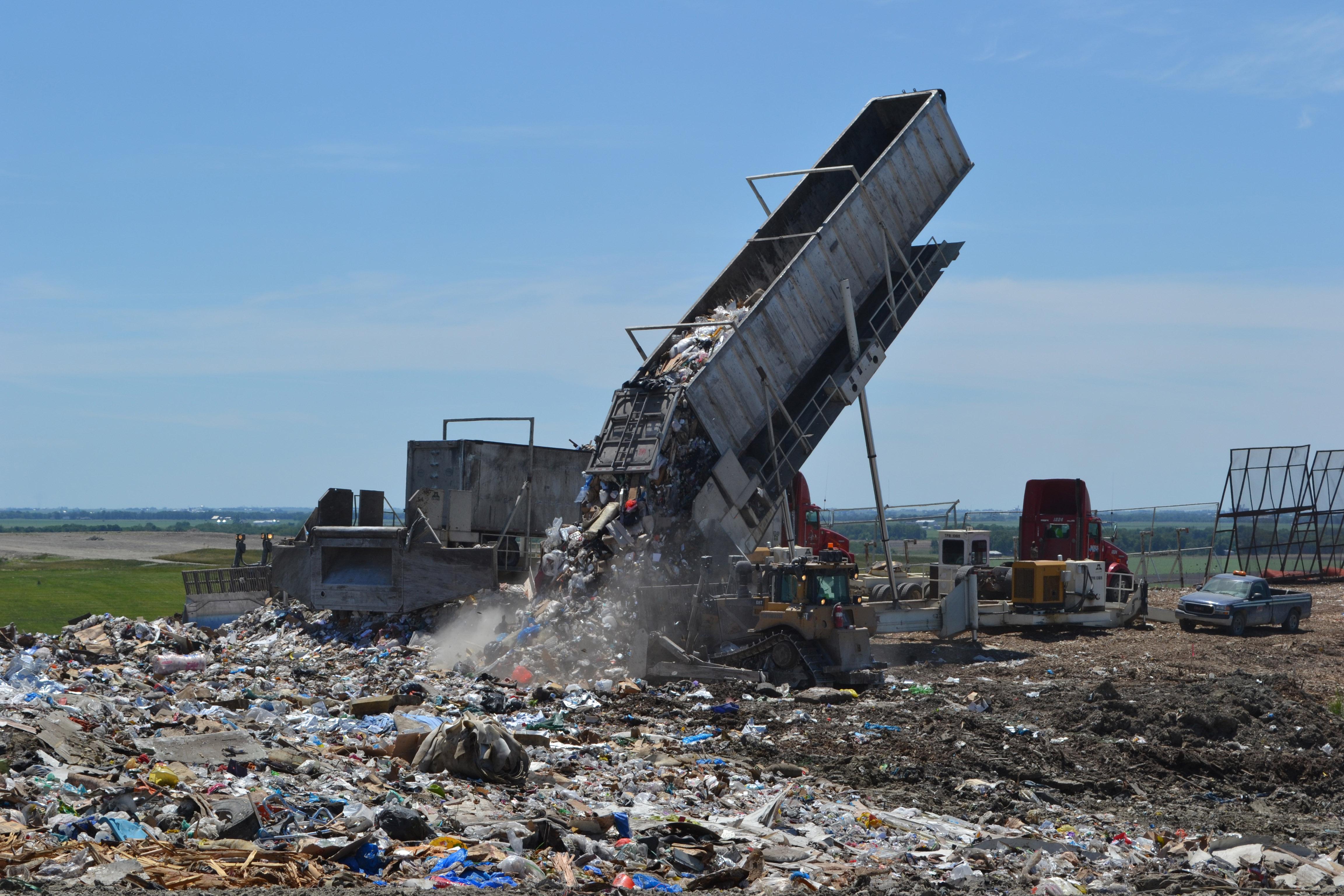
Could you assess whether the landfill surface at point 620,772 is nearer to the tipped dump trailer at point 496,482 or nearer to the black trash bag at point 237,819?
the black trash bag at point 237,819

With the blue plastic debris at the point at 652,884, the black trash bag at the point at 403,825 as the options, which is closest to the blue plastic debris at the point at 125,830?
the black trash bag at the point at 403,825

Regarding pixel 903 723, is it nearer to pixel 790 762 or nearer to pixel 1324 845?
pixel 790 762

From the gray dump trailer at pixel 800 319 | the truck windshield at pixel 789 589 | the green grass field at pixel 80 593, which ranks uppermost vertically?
the gray dump trailer at pixel 800 319

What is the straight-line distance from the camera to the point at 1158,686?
44.1 ft

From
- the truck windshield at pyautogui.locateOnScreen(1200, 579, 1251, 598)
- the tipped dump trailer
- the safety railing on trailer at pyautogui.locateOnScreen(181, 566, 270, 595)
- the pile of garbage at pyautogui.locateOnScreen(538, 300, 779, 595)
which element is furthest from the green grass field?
the truck windshield at pyautogui.locateOnScreen(1200, 579, 1251, 598)

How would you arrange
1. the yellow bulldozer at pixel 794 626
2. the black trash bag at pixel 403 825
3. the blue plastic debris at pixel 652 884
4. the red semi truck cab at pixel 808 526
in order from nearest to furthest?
1. the blue plastic debris at pixel 652 884
2. the black trash bag at pixel 403 825
3. the yellow bulldozer at pixel 794 626
4. the red semi truck cab at pixel 808 526

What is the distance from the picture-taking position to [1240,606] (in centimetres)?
1986

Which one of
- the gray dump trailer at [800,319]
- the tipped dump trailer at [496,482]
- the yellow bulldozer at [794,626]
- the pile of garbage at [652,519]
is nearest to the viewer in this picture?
the yellow bulldozer at [794,626]

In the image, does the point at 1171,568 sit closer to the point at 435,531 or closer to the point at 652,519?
the point at 652,519

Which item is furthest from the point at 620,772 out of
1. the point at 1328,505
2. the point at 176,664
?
the point at 1328,505

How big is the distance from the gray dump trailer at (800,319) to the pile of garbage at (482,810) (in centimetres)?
396

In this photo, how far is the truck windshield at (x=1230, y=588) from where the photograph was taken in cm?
2031

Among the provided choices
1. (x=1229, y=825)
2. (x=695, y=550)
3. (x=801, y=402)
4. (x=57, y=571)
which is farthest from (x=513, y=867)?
(x=57, y=571)

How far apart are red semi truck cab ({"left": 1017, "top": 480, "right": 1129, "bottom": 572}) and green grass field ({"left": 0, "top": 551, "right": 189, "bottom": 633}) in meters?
15.9
